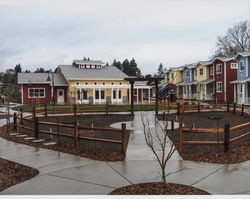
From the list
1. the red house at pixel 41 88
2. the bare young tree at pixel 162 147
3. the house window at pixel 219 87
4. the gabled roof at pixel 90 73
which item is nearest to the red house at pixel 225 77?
the house window at pixel 219 87

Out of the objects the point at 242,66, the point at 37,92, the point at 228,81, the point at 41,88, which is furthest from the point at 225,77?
the point at 37,92

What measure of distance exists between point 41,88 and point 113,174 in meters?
38.8

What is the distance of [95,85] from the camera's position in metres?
44.5

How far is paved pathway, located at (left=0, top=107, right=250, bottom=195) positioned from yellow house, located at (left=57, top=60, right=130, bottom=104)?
3417cm

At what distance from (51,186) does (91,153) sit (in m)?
3.18

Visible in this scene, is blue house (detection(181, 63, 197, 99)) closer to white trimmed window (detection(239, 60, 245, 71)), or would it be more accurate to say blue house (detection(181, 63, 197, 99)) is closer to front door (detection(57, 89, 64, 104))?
white trimmed window (detection(239, 60, 245, 71))

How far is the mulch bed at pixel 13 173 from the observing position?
268 inches

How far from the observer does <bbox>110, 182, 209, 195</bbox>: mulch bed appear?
5.94m

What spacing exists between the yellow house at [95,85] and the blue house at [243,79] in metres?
15.0

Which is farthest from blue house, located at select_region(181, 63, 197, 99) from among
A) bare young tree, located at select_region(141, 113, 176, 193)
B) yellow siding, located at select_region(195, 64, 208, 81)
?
bare young tree, located at select_region(141, 113, 176, 193)

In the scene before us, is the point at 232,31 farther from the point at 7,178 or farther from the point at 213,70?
the point at 7,178

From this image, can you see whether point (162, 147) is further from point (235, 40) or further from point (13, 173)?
point (235, 40)

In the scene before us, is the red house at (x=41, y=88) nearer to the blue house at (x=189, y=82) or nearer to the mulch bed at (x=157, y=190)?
the blue house at (x=189, y=82)

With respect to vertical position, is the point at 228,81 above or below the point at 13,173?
above
